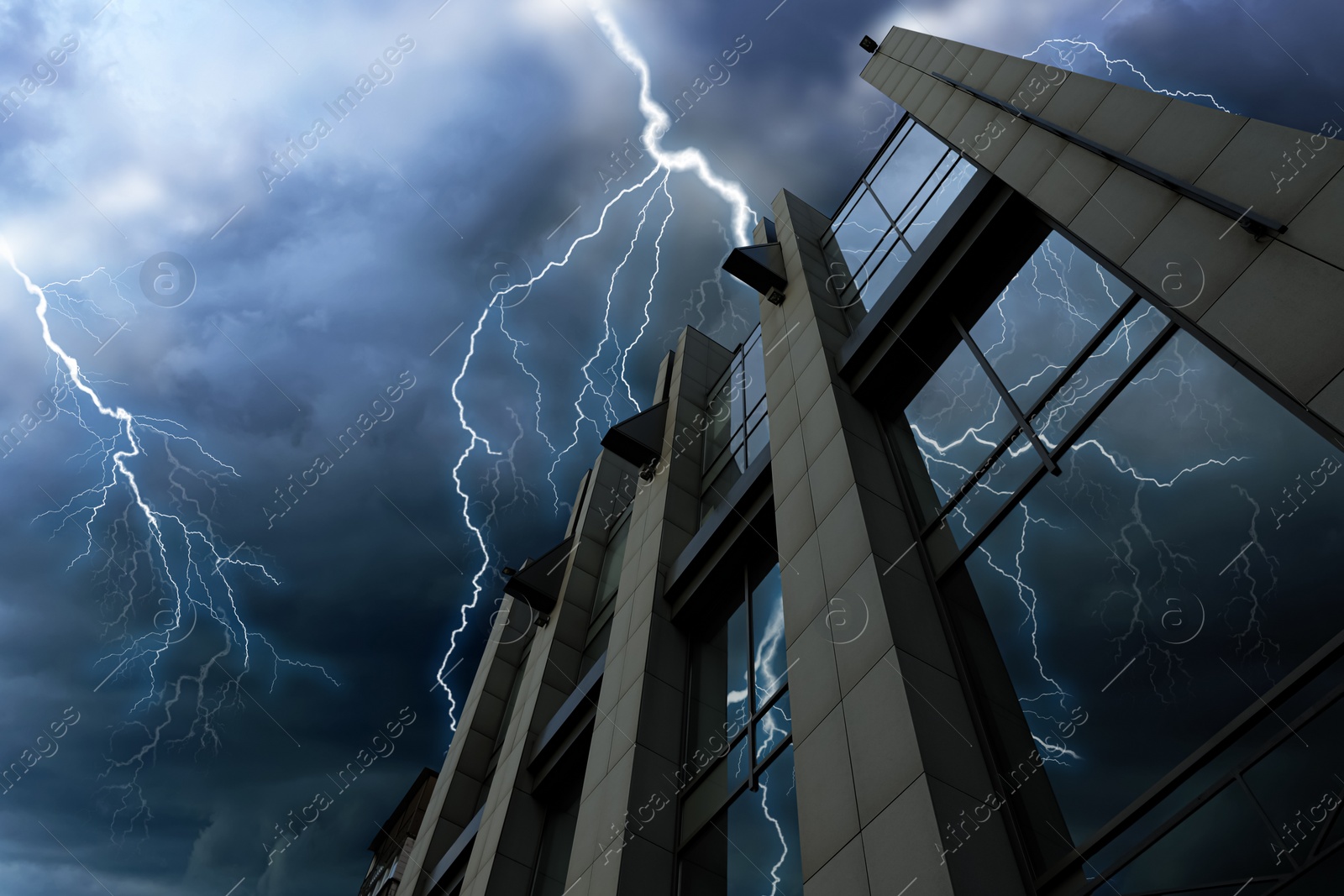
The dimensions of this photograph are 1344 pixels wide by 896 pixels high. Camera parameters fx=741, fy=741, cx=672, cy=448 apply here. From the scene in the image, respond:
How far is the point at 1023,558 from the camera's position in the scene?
601 centimetres

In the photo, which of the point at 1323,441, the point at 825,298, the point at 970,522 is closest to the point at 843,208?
the point at 825,298

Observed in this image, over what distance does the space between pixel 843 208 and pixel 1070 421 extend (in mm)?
8333

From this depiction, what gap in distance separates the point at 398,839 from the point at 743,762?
23.7 meters

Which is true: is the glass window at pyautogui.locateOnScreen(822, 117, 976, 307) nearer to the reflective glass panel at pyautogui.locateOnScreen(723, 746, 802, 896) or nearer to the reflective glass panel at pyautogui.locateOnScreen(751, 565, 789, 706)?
the reflective glass panel at pyautogui.locateOnScreen(751, 565, 789, 706)

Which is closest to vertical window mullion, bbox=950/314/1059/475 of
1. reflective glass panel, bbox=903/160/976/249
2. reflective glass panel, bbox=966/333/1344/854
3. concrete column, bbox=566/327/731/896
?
reflective glass panel, bbox=966/333/1344/854

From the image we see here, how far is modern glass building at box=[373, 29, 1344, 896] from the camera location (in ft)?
13.6

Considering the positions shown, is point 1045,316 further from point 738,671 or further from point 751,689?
point 738,671

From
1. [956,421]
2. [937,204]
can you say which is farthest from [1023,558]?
[937,204]

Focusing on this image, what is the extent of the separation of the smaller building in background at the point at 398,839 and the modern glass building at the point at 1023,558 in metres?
15.1

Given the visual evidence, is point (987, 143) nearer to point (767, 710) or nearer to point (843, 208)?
point (843, 208)

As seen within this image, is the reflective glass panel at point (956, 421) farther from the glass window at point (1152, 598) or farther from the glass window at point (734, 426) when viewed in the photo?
the glass window at point (734, 426)

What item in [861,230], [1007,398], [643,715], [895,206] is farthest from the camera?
[861,230]

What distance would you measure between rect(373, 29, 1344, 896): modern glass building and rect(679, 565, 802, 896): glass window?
4 centimetres

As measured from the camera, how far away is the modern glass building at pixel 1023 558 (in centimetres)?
416
